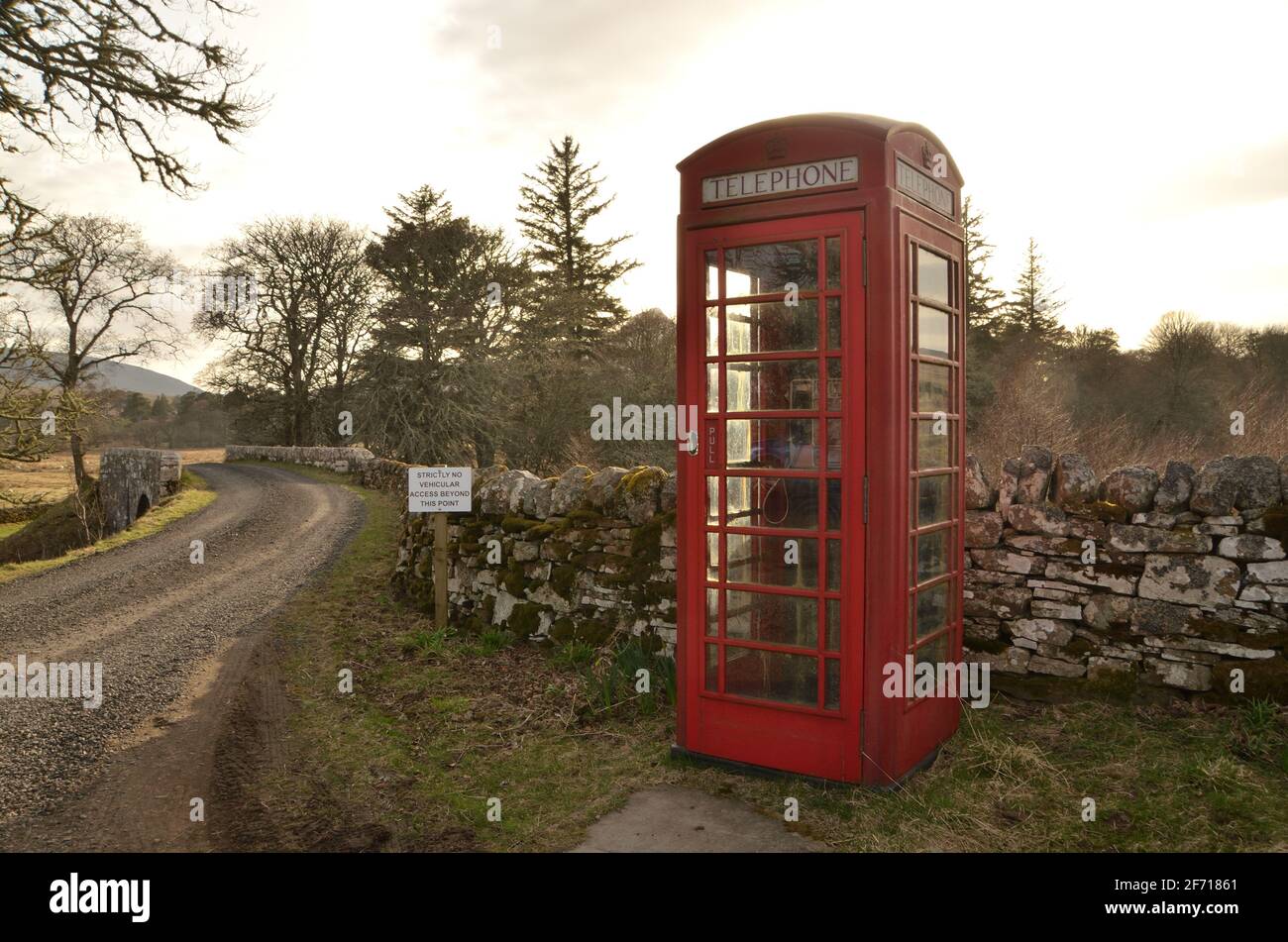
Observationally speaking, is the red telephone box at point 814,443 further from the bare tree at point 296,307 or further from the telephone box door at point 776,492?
the bare tree at point 296,307

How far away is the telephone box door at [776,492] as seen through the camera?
13.6 feet

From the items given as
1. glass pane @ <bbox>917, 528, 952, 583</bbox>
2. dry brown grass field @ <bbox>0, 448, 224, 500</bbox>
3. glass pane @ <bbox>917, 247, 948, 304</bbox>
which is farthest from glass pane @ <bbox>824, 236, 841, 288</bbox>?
dry brown grass field @ <bbox>0, 448, 224, 500</bbox>

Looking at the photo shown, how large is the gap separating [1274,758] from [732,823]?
2.86m

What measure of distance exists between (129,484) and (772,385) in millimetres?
20003

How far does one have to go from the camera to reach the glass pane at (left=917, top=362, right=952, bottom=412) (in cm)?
439

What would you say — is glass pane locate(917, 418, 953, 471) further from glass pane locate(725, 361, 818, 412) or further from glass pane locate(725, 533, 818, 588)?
glass pane locate(725, 533, 818, 588)

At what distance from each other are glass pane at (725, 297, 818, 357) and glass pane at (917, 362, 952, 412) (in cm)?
62

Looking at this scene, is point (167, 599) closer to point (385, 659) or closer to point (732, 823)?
point (385, 659)

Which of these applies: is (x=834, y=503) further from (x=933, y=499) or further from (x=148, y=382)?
(x=148, y=382)

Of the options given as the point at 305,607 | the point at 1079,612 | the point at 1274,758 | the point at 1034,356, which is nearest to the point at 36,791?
the point at 305,607

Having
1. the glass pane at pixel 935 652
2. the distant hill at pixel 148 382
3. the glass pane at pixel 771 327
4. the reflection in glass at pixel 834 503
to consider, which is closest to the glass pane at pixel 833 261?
the glass pane at pixel 771 327

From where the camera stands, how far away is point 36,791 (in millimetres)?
4672

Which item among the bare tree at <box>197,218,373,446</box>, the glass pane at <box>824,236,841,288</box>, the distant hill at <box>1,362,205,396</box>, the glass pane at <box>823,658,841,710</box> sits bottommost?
the glass pane at <box>823,658,841,710</box>

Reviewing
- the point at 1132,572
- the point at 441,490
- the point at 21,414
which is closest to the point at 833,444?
the point at 1132,572
